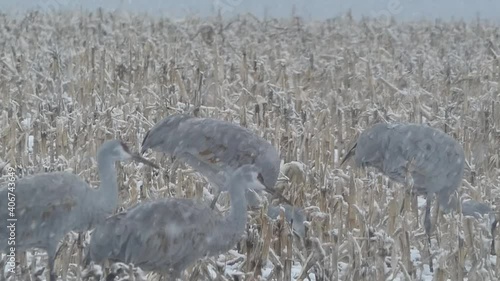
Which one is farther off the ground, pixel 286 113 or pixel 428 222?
pixel 286 113

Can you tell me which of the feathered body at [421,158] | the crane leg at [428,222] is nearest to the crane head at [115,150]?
the crane leg at [428,222]

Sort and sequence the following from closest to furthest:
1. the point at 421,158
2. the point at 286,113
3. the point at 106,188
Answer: the point at 106,188
the point at 421,158
the point at 286,113

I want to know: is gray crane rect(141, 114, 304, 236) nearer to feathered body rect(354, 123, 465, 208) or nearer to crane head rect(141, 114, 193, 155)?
crane head rect(141, 114, 193, 155)

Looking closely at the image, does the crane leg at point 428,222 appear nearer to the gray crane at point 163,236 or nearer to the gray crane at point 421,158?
the gray crane at point 421,158

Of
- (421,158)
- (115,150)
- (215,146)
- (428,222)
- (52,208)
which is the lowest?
(428,222)

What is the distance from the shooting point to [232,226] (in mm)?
4180

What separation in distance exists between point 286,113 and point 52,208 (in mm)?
2548

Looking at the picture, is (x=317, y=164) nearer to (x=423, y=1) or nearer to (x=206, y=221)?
(x=206, y=221)

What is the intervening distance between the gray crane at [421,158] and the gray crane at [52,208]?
165 cm

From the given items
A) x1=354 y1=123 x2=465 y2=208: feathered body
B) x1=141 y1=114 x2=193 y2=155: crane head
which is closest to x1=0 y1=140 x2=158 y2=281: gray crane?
x1=141 y1=114 x2=193 y2=155: crane head

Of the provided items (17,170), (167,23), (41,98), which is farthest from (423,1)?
(17,170)

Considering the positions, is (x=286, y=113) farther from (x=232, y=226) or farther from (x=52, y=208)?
(x=52, y=208)

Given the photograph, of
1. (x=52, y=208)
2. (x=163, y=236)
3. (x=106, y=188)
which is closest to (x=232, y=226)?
(x=163, y=236)

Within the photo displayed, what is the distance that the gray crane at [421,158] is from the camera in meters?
5.28
